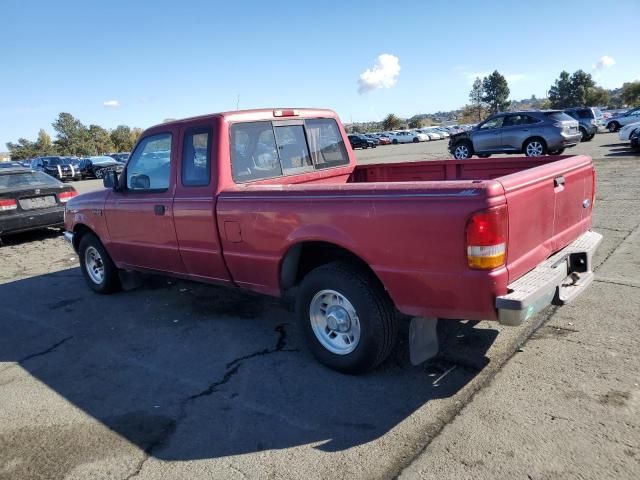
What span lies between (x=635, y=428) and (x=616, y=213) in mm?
6216

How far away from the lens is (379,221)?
309 cm

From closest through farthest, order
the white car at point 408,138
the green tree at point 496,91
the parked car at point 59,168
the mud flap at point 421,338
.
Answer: the mud flap at point 421,338, the parked car at point 59,168, the white car at point 408,138, the green tree at point 496,91

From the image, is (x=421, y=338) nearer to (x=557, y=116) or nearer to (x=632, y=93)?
(x=557, y=116)

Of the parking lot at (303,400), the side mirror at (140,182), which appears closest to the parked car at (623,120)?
the parking lot at (303,400)

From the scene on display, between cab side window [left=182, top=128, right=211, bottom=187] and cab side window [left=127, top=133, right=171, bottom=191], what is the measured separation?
280mm

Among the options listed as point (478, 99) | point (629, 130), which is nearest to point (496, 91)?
point (478, 99)

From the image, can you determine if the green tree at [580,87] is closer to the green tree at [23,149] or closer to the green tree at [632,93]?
the green tree at [632,93]

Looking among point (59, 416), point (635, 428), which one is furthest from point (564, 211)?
point (59, 416)

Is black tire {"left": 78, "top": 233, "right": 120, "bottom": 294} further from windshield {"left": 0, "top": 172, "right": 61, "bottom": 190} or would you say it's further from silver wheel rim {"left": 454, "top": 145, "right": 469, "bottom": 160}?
silver wheel rim {"left": 454, "top": 145, "right": 469, "bottom": 160}

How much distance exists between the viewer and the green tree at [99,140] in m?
79.2

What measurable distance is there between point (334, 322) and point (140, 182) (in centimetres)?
268

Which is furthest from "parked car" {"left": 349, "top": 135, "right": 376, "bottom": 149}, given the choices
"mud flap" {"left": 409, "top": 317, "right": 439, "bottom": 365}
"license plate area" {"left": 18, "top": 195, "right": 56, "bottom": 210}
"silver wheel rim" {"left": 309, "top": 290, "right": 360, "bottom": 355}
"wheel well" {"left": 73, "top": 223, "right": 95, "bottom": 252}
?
"mud flap" {"left": 409, "top": 317, "right": 439, "bottom": 365}

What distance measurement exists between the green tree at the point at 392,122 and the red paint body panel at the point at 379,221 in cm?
8598

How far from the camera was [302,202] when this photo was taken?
138 inches
